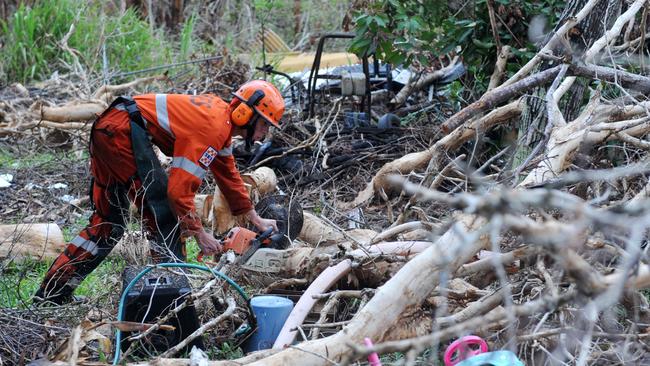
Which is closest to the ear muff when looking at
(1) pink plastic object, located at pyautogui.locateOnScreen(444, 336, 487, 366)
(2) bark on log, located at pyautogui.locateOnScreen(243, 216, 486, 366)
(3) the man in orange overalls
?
(3) the man in orange overalls

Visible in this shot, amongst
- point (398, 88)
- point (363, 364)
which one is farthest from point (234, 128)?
point (398, 88)

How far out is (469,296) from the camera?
12.9 feet

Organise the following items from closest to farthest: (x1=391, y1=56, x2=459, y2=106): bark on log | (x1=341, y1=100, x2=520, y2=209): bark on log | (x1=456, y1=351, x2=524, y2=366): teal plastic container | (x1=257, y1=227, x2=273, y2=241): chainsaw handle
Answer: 1. (x1=456, y1=351, x2=524, y2=366): teal plastic container
2. (x1=257, y1=227, x2=273, y2=241): chainsaw handle
3. (x1=341, y1=100, x2=520, y2=209): bark on log
4. (x1=391, y1=56, x2=459, y2=106): bark on log

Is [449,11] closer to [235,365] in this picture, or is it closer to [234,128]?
[234,128]

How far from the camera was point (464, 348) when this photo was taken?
323 centimetres

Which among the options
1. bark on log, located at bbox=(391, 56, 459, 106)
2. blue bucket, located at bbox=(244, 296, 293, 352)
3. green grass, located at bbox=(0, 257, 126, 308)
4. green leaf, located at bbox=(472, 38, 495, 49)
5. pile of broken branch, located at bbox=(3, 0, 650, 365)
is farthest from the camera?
bark on log, located at bbox=(391, 56, 459, 106)

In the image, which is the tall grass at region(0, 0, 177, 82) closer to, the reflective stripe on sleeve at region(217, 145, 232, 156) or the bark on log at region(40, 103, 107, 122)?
the bark on log at region(40, 103, 107, 122)

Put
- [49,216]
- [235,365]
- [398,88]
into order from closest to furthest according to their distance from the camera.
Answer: [235,365] → [49,216] → [398,88]

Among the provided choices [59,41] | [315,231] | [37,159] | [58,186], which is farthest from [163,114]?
[59,41]

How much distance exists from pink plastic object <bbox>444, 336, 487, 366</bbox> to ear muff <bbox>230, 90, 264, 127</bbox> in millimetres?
2244

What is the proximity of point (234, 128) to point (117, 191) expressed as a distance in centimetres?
84

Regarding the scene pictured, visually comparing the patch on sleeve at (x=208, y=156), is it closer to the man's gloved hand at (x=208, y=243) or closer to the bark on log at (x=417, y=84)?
the man's gloved hand at (x=208, y=243)

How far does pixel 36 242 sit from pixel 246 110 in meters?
2.00

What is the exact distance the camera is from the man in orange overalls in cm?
495
